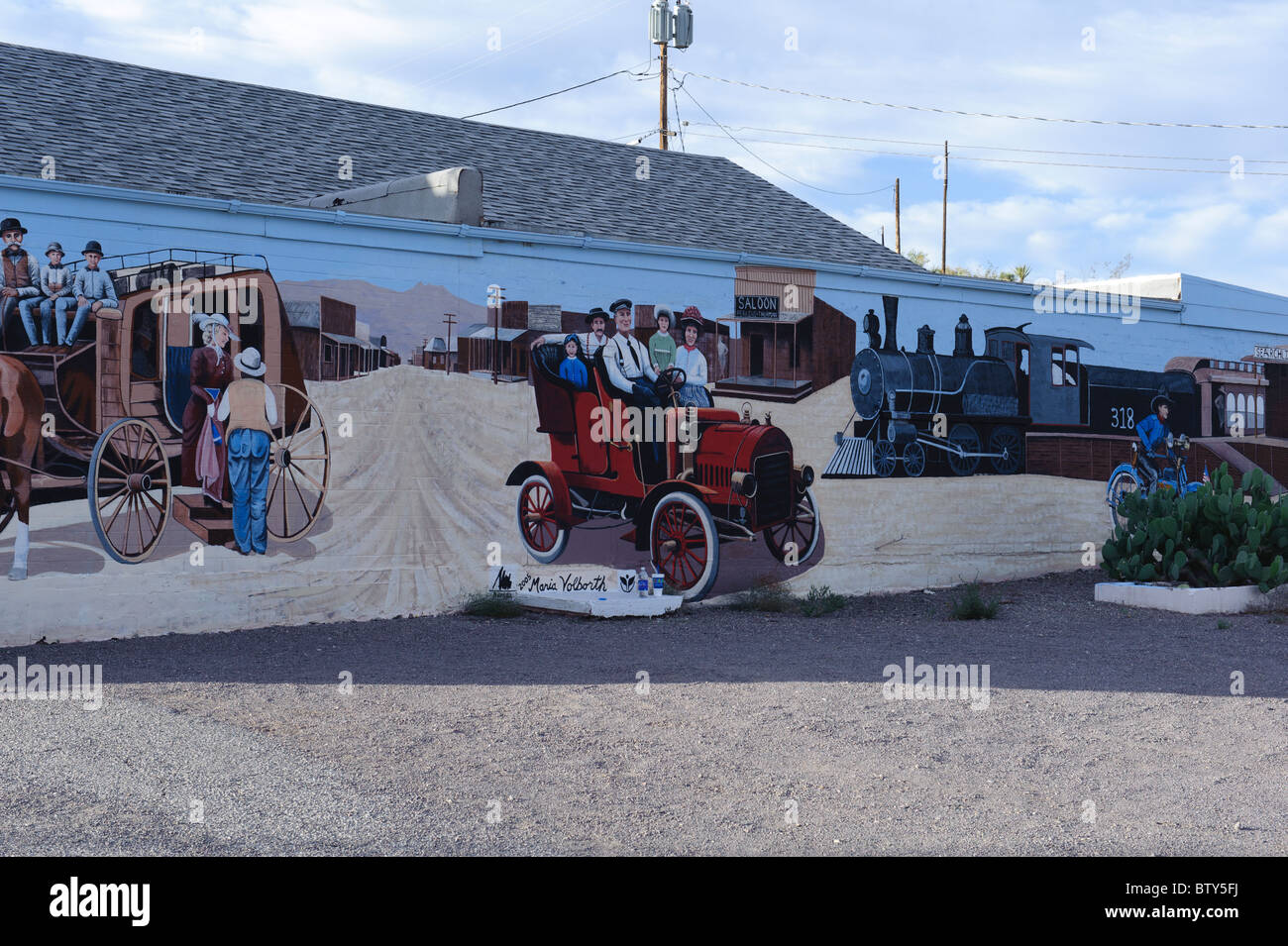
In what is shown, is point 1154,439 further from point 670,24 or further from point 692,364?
point 670,24

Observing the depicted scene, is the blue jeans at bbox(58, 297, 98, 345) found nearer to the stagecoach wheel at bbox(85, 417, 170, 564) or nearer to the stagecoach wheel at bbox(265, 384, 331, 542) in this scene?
the stagecoach wheel at bbox(85, 417, 170, 564)

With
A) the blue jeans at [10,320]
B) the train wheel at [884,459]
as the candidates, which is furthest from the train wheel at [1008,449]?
the blue jeans at [10,320]

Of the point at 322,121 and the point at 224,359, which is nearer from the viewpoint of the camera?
the point at 224,359

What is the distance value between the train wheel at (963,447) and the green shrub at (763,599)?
306 cm

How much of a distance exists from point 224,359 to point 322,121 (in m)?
8.86

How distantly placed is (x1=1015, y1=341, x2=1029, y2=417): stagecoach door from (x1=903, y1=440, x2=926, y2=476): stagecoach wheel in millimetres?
1809

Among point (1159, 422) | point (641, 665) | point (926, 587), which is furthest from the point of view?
point (1159, 422)

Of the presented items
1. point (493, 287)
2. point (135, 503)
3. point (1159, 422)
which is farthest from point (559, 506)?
point (1159, 422)

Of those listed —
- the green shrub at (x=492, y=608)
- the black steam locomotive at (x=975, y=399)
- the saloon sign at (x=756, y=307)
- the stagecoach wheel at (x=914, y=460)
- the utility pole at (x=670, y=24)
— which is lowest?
the green shrub at (x=492, y=608)

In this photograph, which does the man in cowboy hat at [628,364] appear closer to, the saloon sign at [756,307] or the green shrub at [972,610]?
the saloon sign at [756,307]

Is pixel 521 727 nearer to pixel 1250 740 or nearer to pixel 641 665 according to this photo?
pixel 641 665

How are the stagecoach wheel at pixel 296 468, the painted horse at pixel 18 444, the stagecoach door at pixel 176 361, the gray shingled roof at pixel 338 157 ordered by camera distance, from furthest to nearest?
the gray shingled roof at pixel 338 157 < the stagecoach wheel at pixel 296 468 < the stagecoach door at pixel 176 361 < the painted horse at pixel 18 444

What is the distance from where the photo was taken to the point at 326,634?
1062 centimetres

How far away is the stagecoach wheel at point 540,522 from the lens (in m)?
12.2
